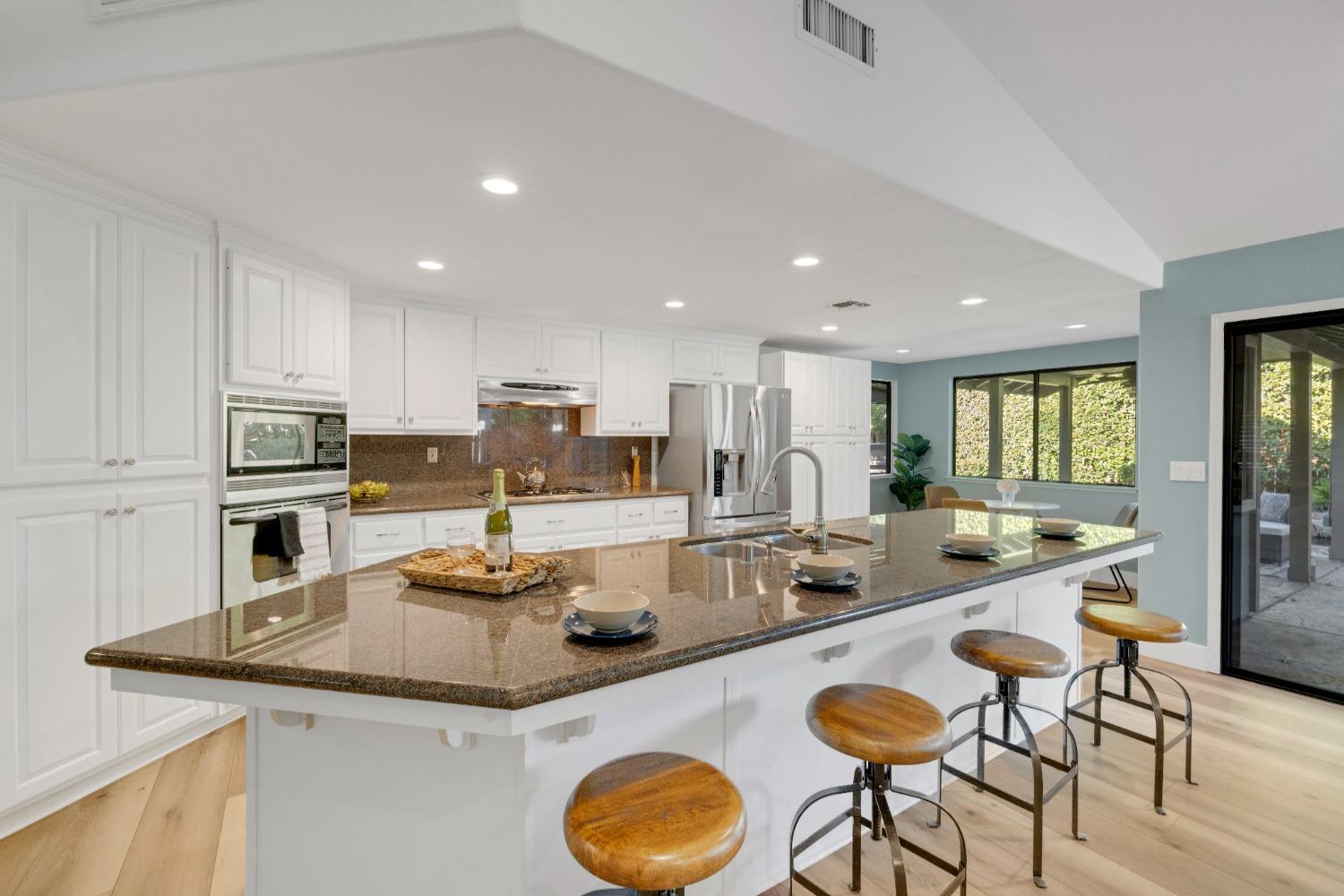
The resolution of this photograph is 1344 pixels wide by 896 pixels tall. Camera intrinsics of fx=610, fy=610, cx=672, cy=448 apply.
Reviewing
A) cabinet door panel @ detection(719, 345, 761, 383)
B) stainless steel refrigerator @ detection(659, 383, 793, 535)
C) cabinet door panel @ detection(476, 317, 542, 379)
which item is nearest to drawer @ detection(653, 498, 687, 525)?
stainless steel refrigerator @ detection(659, 383, 793, 535)

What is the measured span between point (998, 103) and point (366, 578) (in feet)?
9.69

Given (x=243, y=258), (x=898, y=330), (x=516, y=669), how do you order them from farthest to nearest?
1. (x=898, y=330)
2. (x=243, y=258)
3. (x=516, y=669)

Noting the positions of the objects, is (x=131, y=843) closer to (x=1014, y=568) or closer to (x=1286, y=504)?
(x=1014, y=568)

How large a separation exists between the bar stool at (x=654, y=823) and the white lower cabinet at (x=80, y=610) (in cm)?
211

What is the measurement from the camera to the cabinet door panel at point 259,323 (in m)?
2.67

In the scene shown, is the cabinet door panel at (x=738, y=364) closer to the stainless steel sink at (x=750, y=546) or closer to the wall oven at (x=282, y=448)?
the stainless steel sink at (x=750, y=546)

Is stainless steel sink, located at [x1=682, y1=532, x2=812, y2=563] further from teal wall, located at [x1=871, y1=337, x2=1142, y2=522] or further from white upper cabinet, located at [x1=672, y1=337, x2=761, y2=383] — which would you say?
teal wall, located at [x1=871, y1=337, x2=1142, y2=522]

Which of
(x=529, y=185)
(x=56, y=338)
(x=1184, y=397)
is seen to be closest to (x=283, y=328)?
(x=56, y=338)

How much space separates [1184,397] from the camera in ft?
11.8

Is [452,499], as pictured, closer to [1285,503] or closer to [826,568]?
[826,568]

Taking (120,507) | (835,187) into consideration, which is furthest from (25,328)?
(835,187)

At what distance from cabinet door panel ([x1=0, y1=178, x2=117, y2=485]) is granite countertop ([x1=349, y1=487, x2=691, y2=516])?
1.38 meters

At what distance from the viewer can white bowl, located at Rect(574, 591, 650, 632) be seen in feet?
4.05

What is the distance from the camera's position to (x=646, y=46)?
4.92ft
